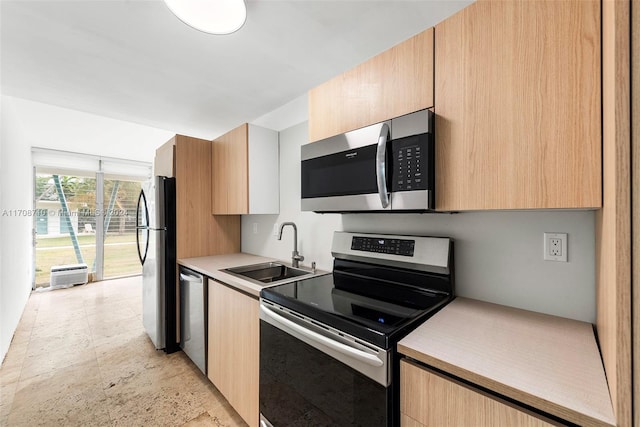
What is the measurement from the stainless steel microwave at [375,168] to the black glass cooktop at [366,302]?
1.38 ft

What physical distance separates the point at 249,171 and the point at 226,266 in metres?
0.80

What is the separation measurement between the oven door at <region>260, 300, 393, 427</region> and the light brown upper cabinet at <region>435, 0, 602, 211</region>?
674mm

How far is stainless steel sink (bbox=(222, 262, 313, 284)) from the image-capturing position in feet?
6.87

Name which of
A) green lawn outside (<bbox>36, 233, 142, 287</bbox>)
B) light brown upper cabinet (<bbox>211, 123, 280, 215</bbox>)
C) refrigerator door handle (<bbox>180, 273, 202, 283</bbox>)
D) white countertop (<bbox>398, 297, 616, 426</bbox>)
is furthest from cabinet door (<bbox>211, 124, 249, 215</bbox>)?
green lawn outside (<bbox>36, 233, 142, 287</bbox>)

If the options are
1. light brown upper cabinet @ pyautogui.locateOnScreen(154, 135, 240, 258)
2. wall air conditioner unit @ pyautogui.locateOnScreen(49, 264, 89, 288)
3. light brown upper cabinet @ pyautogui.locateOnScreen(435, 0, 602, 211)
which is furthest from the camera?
wall air conditioner unit @ pyautogui.locateOnScreen(49, 264, 89, 288)

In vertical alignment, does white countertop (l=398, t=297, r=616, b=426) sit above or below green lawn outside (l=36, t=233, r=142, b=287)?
above

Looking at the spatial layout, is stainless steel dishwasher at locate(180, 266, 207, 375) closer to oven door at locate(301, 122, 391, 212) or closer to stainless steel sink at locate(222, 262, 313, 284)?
stainless steel sink at locate(222, 262, 313, 284)

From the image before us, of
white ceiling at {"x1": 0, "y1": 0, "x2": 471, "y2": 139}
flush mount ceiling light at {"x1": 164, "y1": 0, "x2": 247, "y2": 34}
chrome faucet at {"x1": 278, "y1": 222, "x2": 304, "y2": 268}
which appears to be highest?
white ceiling at {"x1": 0, "y1": 0, "x2": 471, "y2": 139}

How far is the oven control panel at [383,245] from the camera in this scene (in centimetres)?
146

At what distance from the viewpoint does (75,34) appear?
182 centimetres

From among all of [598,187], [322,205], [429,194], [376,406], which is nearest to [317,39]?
[322,205]

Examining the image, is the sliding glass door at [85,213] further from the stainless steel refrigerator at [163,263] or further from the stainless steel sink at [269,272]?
the stainless steel sink at [269,272]

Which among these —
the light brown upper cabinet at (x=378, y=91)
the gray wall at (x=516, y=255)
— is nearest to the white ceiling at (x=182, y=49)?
the light brown upper cabinet at (x=378, y=91)

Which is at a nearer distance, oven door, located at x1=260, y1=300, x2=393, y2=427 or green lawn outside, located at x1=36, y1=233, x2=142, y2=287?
oven door, located at x1=260, y1=300, x2=393, y2=427
